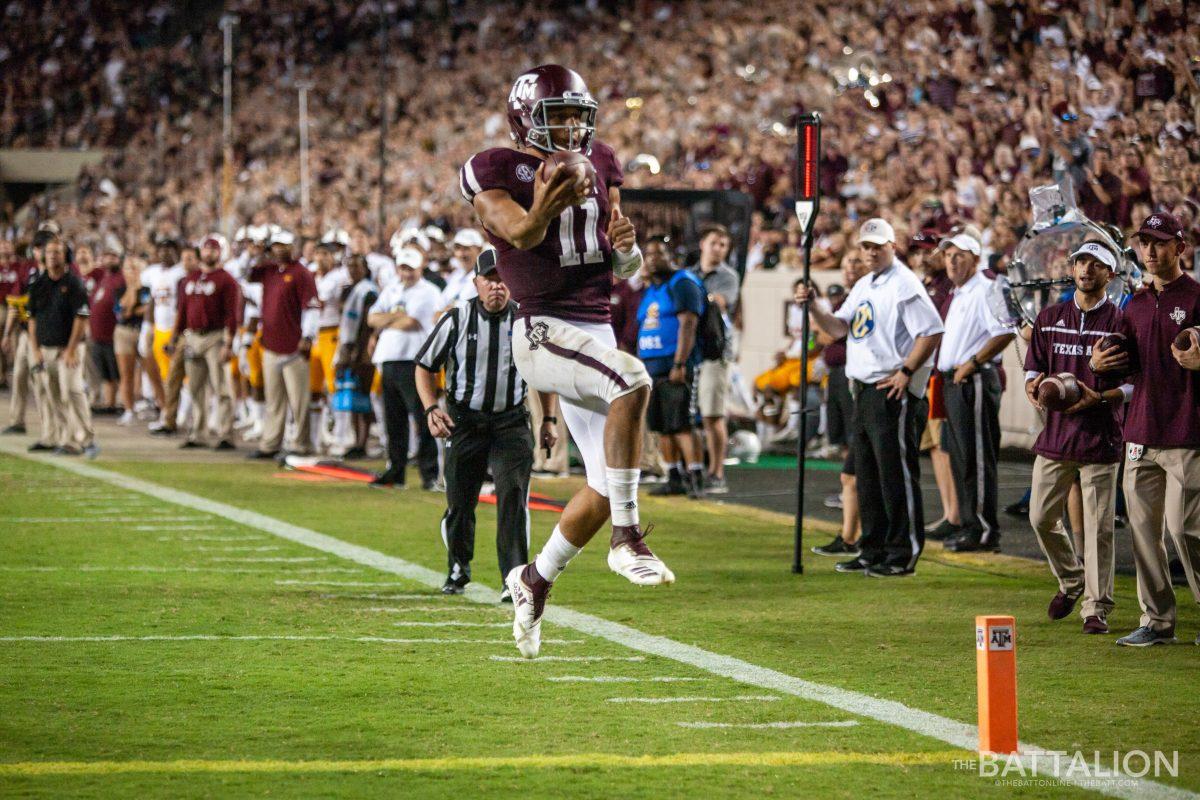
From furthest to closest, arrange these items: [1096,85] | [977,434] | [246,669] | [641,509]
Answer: [1096,85] → [641,509] → [977,434] → [246,669]

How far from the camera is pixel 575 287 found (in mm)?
6488

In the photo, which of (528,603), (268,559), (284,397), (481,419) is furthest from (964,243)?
(284,397)

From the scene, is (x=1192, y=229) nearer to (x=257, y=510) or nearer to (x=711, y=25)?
(x=257, y=510)

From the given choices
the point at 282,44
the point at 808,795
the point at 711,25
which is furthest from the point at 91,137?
the point at 808,795

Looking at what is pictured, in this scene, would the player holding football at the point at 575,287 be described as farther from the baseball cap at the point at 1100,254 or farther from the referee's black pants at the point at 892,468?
the referee's black pants at the point at 892,468

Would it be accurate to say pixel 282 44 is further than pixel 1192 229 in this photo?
Yes

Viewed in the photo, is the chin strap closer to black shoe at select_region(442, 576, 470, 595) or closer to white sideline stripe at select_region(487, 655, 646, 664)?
white sideline stripe at select_region(487, 655, 646, 664)

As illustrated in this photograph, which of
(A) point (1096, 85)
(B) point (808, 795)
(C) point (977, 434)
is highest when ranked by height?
(A) point (1096, 85)

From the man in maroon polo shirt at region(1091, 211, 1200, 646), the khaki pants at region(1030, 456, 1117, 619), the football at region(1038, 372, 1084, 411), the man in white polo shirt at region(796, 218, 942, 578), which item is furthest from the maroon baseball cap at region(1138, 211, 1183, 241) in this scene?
the man in white polo shirt at region(796, 218, 942, 578)

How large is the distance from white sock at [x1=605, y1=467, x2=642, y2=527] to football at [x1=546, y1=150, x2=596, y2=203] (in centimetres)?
100

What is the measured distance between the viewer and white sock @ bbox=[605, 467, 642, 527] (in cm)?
630

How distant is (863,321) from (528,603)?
4049 millimetres

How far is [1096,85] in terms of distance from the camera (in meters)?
16.6

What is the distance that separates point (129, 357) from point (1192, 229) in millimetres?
13145
